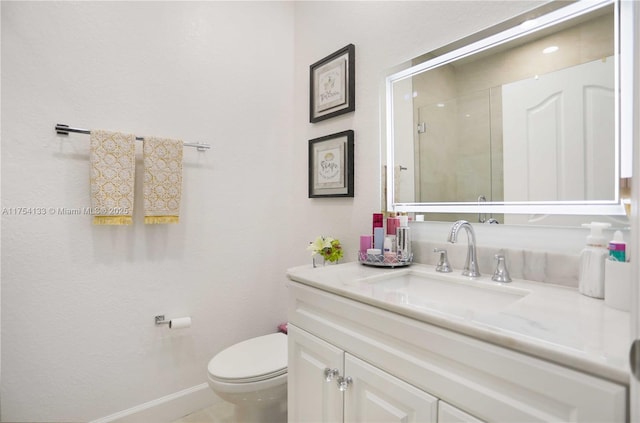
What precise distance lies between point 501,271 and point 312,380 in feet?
2.42

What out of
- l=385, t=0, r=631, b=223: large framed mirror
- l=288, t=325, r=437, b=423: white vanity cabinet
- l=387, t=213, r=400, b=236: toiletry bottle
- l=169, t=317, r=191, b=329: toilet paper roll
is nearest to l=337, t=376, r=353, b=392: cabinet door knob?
l=288, t=325, r=437, b=423: white vanity cabinet

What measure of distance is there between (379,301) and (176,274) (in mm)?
1302

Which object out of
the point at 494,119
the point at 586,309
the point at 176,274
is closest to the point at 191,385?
the point at 176,274

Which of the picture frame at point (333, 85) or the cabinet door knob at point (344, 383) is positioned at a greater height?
the picture frame at point (333, 85)

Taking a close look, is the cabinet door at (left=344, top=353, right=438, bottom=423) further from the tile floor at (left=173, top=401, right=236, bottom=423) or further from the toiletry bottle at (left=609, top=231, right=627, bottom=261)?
the tile floor at (left=173, top=401, right=236, bottom=423)

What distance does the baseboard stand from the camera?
60.9 inches

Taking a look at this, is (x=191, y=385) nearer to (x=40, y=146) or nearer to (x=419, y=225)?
(x=40, y=146)

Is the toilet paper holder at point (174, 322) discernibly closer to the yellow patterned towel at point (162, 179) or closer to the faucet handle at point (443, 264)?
the yellow patterned towel at point (162, 179)

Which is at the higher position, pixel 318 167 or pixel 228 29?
pixel 228 29

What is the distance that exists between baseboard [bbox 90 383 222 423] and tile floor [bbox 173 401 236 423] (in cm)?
2

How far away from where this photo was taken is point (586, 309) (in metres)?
0.74

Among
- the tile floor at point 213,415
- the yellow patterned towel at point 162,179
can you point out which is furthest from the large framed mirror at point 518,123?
the tile floor at point 213,415

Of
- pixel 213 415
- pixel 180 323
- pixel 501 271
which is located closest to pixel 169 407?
pixel 213 415

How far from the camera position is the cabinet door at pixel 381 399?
2.40 feet
